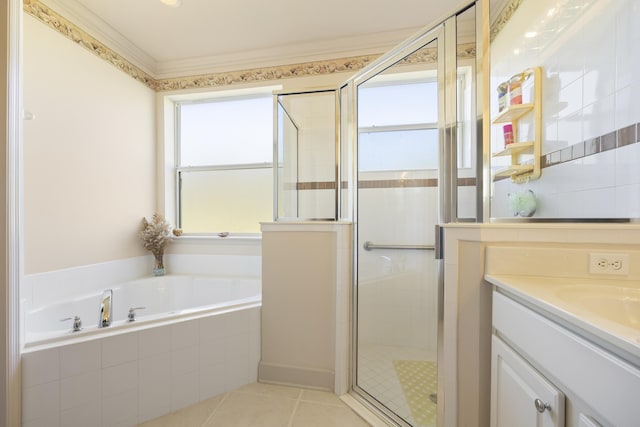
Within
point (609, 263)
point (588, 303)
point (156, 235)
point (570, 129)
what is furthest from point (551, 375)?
point (156, 235)

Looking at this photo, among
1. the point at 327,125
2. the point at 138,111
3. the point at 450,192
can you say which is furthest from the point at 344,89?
the point at 138,111

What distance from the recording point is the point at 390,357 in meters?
1.68

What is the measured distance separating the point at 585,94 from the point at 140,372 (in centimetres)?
254

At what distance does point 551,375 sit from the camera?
65 cm

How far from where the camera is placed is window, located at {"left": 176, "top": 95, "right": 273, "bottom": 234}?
2.60 m

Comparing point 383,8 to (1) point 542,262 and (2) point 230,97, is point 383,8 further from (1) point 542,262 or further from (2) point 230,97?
(1) point 542,262

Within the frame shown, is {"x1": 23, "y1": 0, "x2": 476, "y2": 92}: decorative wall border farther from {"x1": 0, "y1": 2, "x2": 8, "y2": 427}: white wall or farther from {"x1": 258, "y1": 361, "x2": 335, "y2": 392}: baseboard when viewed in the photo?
{"x1": 258, "y1": 361, "x2": 335, "y2": 392}: baseboard

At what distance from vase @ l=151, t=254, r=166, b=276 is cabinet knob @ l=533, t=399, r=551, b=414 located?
108 inches

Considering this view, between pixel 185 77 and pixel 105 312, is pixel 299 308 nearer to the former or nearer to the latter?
pixel 105 312

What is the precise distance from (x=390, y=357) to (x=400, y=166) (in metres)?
1.29

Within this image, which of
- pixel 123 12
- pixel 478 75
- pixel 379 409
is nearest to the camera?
pixel 478 75

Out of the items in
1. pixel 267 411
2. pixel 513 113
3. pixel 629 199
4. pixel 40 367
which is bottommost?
pixel 267 411

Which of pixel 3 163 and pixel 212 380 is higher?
pixel 3 163

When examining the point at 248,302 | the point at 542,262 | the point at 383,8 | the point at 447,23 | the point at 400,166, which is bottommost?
the point at 248,302
